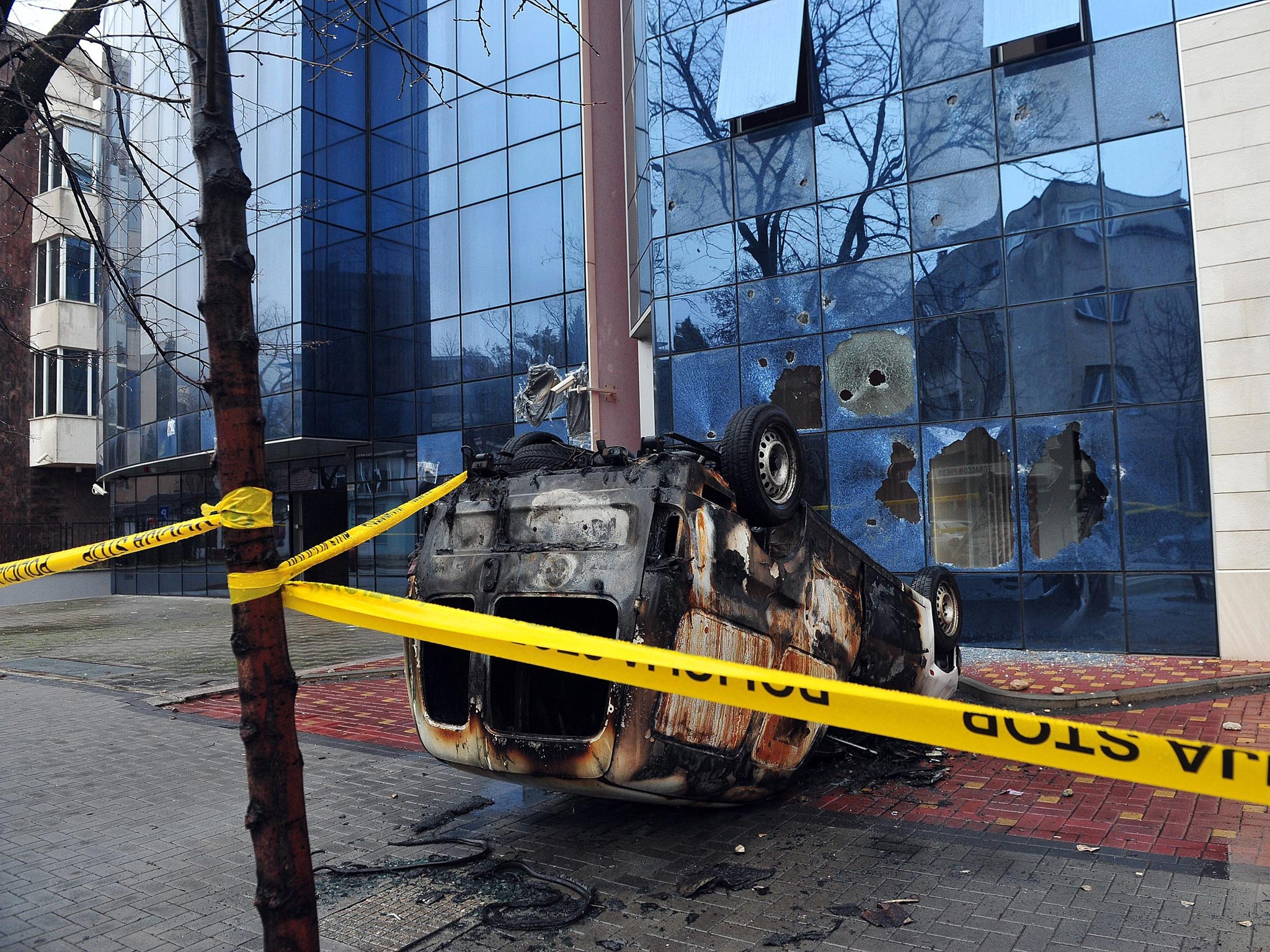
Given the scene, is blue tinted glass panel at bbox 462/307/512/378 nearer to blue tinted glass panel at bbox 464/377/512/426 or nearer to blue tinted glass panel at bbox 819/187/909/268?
blue tinted glass panel at bbox 464/377/512/426

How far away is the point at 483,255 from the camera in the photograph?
19.8 meters

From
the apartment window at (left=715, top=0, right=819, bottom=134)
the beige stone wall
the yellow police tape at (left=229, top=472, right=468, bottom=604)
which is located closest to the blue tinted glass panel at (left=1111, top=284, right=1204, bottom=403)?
the beige stone wall

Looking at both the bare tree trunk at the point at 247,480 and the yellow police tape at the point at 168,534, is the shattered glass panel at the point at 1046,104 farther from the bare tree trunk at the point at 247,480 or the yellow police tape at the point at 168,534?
the yellow police tape at the point at 168,534

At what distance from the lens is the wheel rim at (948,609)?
720 centimetres

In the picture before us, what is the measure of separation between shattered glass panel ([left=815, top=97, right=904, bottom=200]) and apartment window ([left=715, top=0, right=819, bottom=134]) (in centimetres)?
54

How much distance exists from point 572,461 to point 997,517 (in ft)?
26.8

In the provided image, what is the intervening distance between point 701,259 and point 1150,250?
19.2 ft

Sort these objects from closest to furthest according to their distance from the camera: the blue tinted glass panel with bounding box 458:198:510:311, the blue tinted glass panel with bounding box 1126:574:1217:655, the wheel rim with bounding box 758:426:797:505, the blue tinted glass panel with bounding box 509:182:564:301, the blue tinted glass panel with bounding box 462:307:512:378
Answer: the wheel rim with bounding box 758:426:797:505, the blue tinted glass panel with bounding box 1126:574:1217:655, the blue tinted glass panel with bounding box 509:182:564:301, the blue tinted glass panel with bounding box 462:307:512:378, the blue tinted glass panel with bounding box 458:198:510:311

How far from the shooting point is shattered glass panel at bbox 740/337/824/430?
12.5 meters

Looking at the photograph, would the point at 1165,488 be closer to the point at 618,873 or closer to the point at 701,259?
the point at 701,259

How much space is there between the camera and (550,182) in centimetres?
1870

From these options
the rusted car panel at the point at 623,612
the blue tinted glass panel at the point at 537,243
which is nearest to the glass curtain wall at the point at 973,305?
the blue tinted glass panel at the point at 537,243

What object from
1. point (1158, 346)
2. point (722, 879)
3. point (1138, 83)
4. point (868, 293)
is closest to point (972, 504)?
point (1158, 346)

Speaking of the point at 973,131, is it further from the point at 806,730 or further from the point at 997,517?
the point at 806,730
